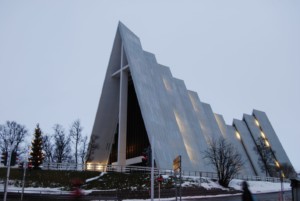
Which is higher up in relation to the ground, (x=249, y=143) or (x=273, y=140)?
(x=273, y=140)

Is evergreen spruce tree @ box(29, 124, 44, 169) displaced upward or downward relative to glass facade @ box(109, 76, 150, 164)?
downward

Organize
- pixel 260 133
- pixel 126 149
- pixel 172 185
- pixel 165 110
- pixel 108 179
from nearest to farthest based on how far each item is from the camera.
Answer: pixel 172 185 → pixel 108 179 → pixel 165 110 → pixel 126 149 → pixel 260 133

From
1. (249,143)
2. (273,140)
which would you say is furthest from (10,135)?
(273,140)

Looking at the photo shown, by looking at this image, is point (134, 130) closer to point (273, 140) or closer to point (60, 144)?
point (60, 144)

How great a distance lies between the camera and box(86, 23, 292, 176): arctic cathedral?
48531mm

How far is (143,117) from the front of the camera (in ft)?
154

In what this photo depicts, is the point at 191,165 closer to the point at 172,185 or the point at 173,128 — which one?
the point at 173,128

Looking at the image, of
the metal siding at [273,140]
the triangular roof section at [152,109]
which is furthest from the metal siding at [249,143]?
the triangular roof section at [152,109]

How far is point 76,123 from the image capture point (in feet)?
214

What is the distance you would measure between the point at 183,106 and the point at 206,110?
1439 cm

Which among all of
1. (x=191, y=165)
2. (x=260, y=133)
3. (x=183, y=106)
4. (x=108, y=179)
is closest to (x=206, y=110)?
(x=183, y=106)

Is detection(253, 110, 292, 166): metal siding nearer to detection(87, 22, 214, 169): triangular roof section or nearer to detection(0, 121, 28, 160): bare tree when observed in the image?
detection(87, 22, 214, 169): triangular roof section

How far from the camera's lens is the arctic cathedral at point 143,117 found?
48.5 meters

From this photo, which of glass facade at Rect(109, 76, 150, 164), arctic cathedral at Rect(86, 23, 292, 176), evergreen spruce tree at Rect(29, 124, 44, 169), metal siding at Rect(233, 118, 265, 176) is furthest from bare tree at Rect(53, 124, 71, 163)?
metal siding at Rect(233, 118, 265, 176)
